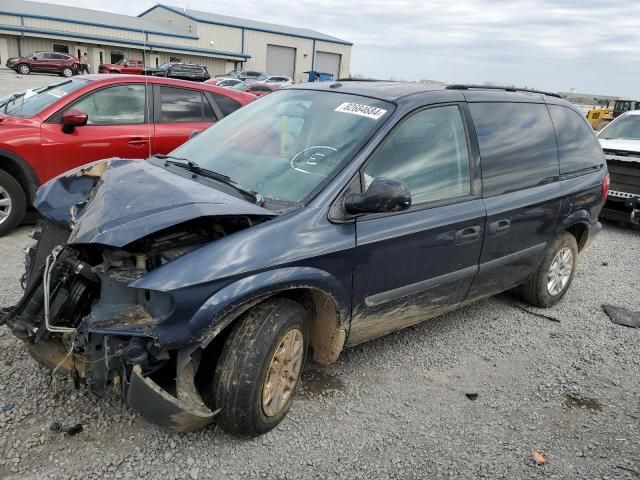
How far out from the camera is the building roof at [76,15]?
43.3 meters

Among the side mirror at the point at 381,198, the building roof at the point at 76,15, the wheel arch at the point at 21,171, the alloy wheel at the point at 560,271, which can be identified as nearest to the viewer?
the side mirror at the point at 381,198

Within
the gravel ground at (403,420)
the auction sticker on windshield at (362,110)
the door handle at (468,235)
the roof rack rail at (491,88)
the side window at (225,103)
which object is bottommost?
the gravel ground at (403,420)

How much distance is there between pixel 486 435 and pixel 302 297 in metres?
1.32

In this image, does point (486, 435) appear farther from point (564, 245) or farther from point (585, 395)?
point (564, 245)

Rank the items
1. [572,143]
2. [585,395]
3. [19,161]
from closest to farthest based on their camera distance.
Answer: [585,395]
[572,143]
[19,161]

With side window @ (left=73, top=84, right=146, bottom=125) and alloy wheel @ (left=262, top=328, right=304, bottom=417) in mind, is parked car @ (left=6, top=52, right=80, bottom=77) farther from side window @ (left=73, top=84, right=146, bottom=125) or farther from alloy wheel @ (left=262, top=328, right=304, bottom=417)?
alloy wheel @ (left=262, top=328, right=304, bottom=417)

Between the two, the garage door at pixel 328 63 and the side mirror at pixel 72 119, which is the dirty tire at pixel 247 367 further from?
the garage door at pixel 328 63

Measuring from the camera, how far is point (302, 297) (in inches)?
117

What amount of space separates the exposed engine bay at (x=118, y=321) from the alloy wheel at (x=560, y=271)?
3.23m

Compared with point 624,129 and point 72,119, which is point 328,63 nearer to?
point 624,129

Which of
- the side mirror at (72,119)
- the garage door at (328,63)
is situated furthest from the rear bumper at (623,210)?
the garage door at (328,63)

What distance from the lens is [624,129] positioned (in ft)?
31.3

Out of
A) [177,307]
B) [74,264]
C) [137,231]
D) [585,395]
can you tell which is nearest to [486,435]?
[585,395]

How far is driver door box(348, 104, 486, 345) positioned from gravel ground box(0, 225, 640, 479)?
0.43 m
